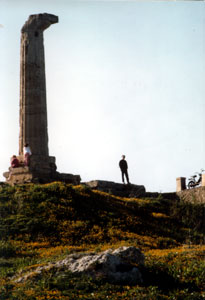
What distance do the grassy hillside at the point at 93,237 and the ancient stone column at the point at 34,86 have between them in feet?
15.1

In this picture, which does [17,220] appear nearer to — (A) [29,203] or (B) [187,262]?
(A) [29,203]

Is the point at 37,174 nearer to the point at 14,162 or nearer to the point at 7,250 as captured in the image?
the point at 14,162

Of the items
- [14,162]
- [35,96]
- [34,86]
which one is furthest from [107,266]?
[34,86]

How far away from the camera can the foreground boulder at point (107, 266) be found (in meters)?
12.1

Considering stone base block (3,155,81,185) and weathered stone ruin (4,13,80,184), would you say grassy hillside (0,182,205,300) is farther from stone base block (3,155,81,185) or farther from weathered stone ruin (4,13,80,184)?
weathered stone ruin (4,13,80,184)

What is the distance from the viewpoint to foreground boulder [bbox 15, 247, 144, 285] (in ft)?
39.9

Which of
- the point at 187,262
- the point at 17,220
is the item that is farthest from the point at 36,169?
the point at 187,262

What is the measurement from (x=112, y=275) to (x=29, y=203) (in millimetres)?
7566

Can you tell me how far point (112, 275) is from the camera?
12141mm

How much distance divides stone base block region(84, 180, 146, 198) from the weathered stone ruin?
152 cm

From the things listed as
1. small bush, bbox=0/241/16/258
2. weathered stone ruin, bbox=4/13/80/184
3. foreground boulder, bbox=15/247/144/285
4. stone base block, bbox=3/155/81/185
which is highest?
weathered stone ruin, bbox=4/13/80/184

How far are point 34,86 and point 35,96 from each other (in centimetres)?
47

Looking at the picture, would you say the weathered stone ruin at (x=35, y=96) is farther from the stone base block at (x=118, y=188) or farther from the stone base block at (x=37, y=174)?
the stone base block at (x=118, y=188)

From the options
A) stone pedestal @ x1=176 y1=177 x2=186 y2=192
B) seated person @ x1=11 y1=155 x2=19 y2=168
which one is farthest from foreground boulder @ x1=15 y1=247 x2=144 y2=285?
stone pedestal @ x1=176 y1=177 x2=186 y2=192
